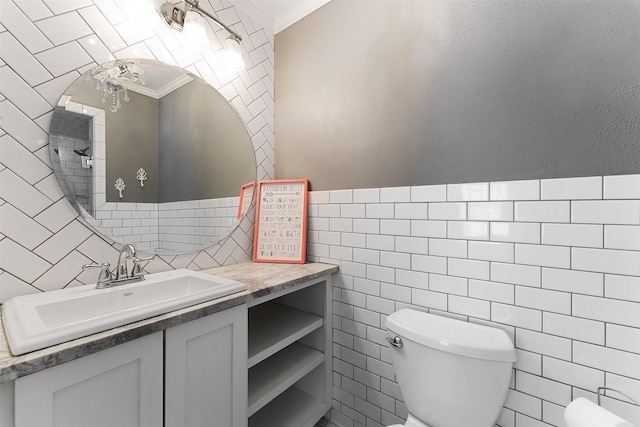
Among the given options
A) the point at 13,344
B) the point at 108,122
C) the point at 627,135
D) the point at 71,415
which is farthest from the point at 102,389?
the point at 627,135

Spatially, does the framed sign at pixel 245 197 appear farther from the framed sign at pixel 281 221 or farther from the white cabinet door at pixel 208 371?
the white cabinet door at pixel 208 371

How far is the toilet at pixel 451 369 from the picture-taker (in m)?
0.89

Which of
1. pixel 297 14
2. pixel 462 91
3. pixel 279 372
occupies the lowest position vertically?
pixel 279 372

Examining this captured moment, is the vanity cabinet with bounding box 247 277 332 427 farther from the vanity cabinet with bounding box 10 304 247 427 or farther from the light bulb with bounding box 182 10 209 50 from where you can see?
the light bulb with bounding box 182 10 209 50

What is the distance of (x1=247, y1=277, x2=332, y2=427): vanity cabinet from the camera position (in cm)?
128

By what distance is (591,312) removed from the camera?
0.87 metres

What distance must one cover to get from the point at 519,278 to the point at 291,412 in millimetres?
1277

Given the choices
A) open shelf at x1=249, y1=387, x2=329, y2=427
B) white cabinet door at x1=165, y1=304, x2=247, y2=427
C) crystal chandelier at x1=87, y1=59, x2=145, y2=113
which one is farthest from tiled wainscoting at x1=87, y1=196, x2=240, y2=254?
open shelf at x1=249, y1=387, x2=329, y2=427

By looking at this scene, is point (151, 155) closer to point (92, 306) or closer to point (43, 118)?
point (43, 118)

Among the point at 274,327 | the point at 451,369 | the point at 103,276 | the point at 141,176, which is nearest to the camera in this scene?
the point at 451,369

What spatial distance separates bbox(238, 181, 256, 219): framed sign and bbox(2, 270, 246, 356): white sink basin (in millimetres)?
509

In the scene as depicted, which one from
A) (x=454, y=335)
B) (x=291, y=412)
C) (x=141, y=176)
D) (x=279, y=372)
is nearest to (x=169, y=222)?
(x=141, y=176)

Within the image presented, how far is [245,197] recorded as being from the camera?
1.71 m

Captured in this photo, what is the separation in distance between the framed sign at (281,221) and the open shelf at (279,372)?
1.67 feet
